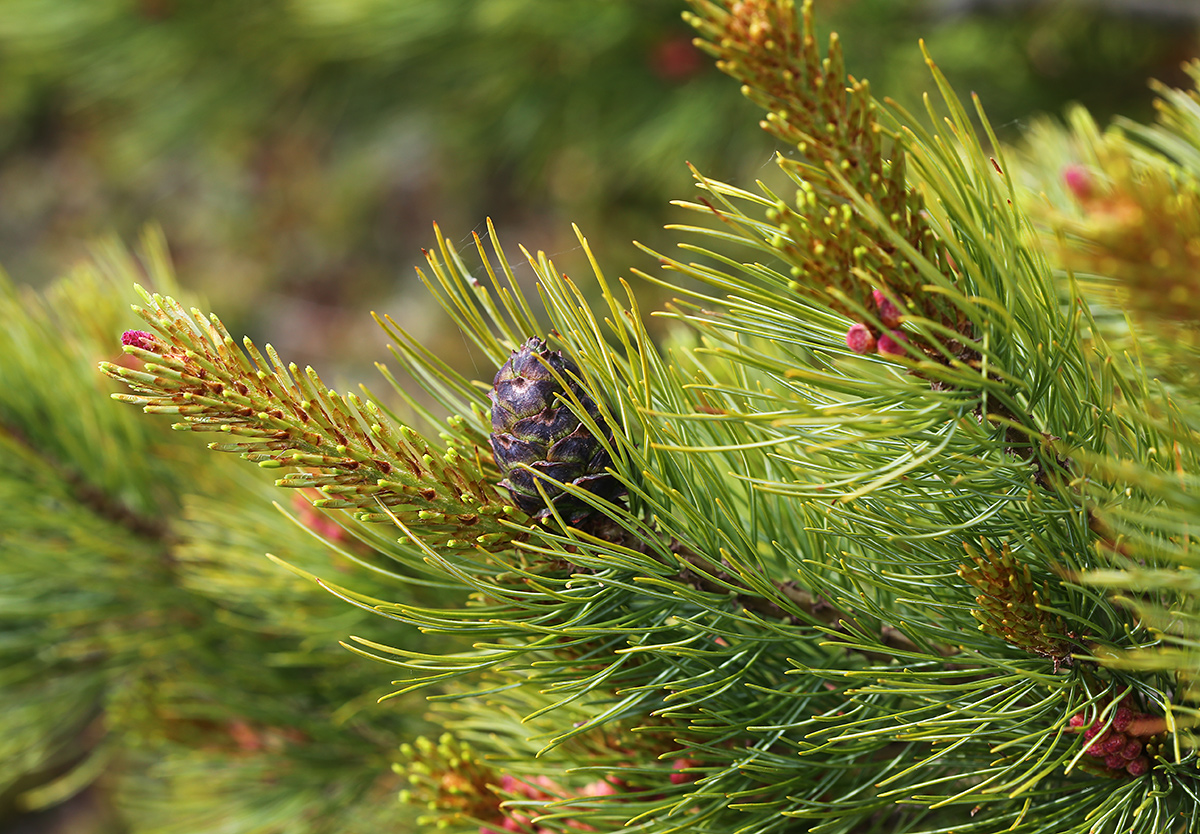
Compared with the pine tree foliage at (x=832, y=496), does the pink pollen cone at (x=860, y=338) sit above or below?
above

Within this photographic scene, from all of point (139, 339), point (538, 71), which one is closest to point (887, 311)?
point (139, 339)

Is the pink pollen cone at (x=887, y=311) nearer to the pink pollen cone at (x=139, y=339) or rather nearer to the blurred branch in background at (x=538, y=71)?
the pink pollen cone at (x=139, y=339)

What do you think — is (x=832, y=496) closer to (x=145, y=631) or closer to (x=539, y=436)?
(x=539, y=436)

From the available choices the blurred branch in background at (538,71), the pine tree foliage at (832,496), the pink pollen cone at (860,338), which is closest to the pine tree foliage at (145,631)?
the pine tree foliage at (832,496)

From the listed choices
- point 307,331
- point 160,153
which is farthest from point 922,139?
point 307,331

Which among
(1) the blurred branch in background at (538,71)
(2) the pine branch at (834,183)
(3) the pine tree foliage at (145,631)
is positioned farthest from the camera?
(1) the blurred branch in background at (538,71)

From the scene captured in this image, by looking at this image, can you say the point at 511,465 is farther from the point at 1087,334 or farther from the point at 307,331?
the point at 307,331

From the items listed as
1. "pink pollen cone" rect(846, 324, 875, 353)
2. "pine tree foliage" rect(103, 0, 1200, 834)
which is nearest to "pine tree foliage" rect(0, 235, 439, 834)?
"pine tree foliage" rect(103, 0, 1200, 834)
